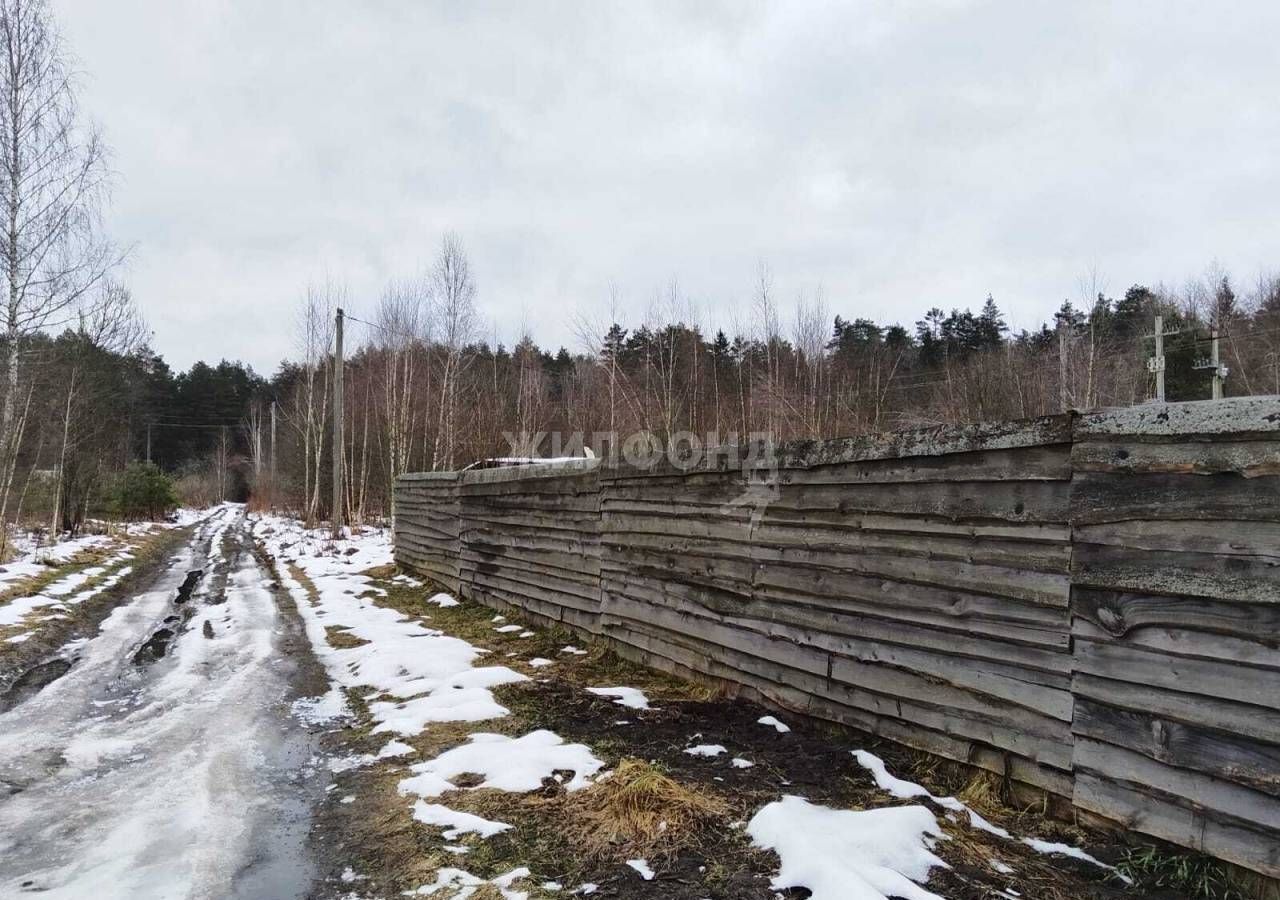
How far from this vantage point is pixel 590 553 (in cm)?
684

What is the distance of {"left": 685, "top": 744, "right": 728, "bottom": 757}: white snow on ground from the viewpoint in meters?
3.89

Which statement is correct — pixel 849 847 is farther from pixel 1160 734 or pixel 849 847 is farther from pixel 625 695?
pixel 625 695

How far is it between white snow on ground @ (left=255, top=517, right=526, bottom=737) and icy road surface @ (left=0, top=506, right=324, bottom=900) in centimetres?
52

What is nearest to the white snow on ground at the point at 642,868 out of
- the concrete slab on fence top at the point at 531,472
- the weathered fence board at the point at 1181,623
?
the weathered fence board at the point at 1181,623

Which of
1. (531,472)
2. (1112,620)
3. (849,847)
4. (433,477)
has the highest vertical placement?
(531,472)

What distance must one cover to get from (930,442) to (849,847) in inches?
75.6

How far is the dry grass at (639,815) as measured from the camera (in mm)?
2904

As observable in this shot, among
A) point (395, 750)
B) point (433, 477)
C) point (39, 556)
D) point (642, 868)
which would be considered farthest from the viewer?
point (39, 556)

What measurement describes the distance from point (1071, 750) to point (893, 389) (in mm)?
28553

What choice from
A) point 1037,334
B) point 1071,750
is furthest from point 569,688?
point 1037,334

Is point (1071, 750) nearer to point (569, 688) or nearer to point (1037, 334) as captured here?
point (569, 688)

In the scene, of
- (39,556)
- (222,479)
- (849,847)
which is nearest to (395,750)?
(849,847)

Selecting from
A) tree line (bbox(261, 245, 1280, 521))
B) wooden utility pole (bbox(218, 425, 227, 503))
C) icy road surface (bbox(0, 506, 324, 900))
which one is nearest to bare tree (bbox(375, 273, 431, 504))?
tree line (bbox(261, 245, 1280, 521))

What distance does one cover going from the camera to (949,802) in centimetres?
319
